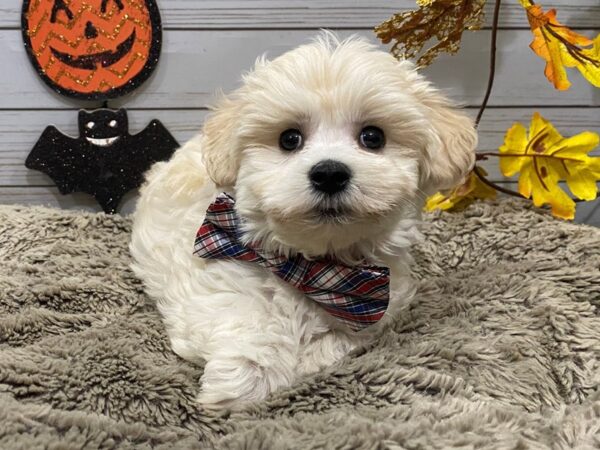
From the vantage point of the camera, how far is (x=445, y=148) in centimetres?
140

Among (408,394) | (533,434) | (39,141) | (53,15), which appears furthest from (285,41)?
(533,434)

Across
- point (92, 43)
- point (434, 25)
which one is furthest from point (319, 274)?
point (92, 43)

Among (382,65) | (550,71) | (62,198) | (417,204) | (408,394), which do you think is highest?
(382,65)

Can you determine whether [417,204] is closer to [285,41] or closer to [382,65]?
[382,65]

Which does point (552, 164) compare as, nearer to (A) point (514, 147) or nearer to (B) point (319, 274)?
(A) point (514, 147)

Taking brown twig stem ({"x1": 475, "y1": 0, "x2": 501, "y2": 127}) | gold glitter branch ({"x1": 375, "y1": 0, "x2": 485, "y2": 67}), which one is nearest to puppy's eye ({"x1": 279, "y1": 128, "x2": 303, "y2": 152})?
gold glitter branch ({"x1": 375, "y1": 0, "x2": 485, "y2": 67})

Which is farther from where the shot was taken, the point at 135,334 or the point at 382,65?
the point at 135,334

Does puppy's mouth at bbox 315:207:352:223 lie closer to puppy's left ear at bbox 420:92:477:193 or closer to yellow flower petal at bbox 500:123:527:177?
puppy's left ear at bbox 420:92:477:193

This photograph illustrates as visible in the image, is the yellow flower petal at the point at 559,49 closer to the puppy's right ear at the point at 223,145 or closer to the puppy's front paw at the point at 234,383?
the puppy's right ear at the point at 223,145

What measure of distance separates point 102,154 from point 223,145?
1088 millimetres

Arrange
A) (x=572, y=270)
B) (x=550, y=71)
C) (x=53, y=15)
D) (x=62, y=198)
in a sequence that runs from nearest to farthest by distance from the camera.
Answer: (x=572, y=270) → (x=550, y=71) → (x=53, y=15) → (x=62, y=198)

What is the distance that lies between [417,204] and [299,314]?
1.28 ft

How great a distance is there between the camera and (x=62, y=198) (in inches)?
96.9

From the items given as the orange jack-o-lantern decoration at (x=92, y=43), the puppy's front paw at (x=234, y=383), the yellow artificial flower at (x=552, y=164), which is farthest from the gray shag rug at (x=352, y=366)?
the orange jack-o-lantern decoration at (x=92, y=43)
